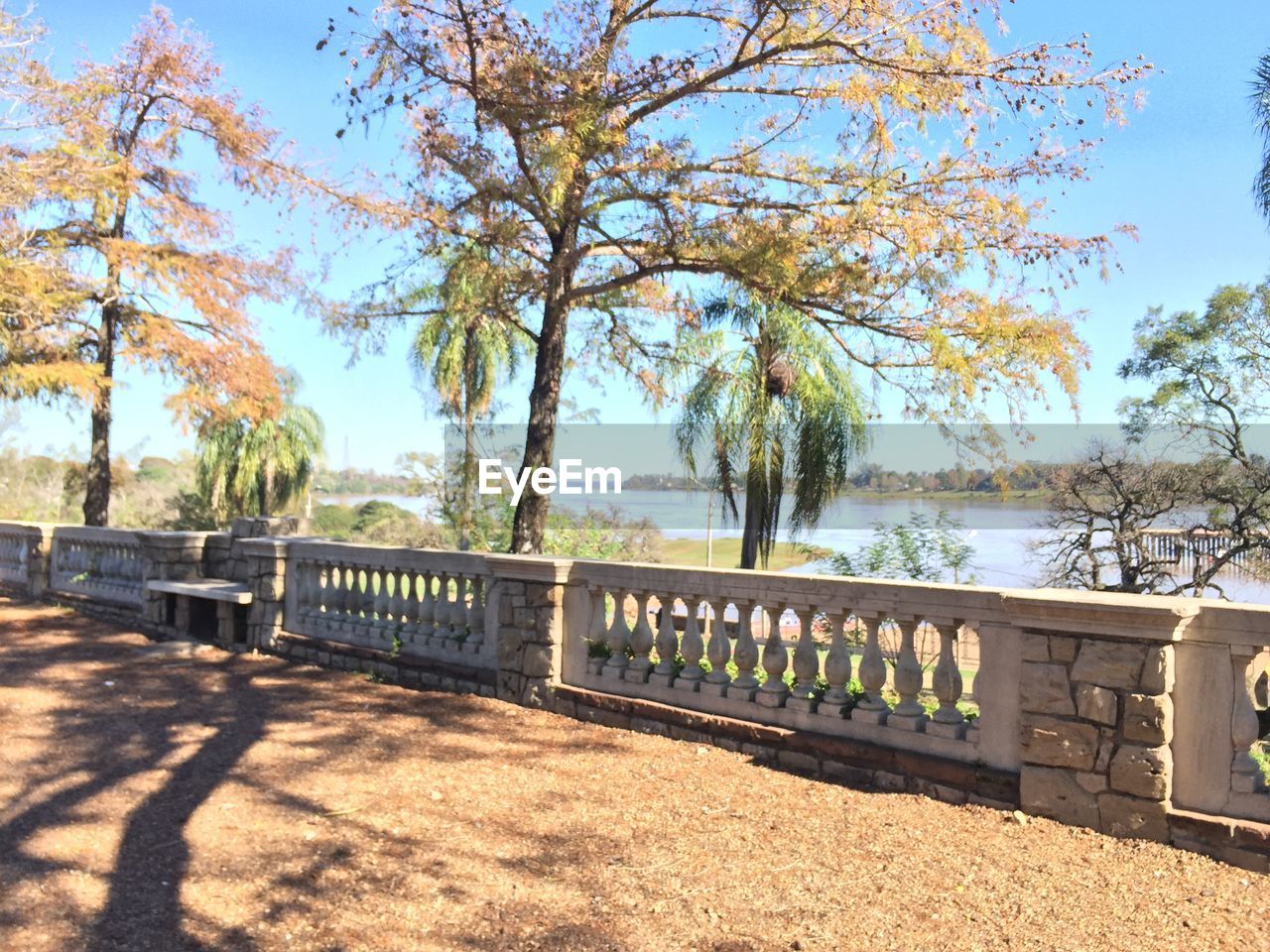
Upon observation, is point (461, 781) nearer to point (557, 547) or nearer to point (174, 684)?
point (174, 684)

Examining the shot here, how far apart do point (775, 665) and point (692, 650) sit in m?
0.64

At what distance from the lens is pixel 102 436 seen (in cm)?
1797

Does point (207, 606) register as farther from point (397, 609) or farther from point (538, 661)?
point (538, 661)

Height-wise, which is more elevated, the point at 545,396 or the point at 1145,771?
the point at 545,396

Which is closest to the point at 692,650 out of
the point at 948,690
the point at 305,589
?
the point at 948,690

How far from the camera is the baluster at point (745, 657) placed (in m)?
6.06

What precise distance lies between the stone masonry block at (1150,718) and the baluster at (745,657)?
2.22 meters

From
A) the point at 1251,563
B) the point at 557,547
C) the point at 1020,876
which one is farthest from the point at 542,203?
the point at 1251,563

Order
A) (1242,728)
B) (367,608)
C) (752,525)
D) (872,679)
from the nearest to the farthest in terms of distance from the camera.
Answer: (1242,728)
(872,679)
(367,608)
(752,525)

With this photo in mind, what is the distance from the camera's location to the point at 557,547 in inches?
749

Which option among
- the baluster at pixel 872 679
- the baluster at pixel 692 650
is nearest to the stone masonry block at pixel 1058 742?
the baluster at pixel 872 679

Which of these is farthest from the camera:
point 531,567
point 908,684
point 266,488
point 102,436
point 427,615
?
point 266,488

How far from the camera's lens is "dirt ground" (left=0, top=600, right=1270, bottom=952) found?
12.0 ft

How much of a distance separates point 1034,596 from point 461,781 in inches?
131
